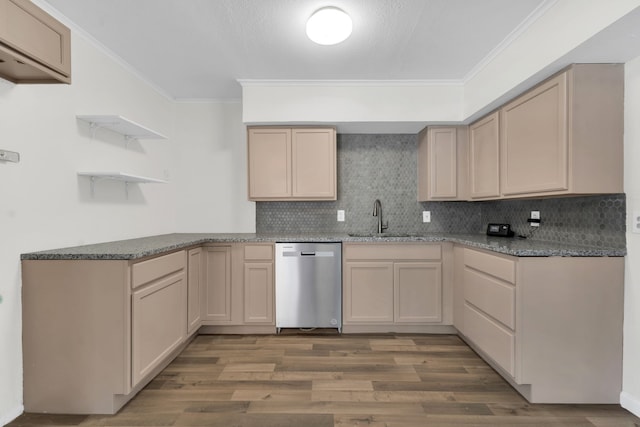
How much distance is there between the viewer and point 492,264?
7.13 ft

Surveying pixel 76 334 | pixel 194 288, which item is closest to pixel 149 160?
pixel 194 288

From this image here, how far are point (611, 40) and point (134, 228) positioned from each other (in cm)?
352

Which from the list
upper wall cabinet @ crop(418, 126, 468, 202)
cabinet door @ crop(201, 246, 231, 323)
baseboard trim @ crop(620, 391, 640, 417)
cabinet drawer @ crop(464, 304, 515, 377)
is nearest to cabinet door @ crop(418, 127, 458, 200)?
upper wall cabinet @ crop(418, 126, 468, 202)

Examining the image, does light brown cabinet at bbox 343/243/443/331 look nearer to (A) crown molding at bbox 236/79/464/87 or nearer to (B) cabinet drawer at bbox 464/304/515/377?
(B) cabinet drawer at bbox 464/304/515/377

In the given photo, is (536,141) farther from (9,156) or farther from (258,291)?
(9,156)

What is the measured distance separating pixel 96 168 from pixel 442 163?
3.03 meters

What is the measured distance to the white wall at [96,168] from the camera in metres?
1.70

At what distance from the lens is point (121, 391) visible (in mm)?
1771

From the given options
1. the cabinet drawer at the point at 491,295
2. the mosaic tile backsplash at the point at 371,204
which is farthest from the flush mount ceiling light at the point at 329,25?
the cabinet drawer at the point at 491,295

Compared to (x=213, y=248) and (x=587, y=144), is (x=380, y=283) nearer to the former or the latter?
(x=213, y=248)

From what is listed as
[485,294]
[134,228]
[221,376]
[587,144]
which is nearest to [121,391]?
[221,376]

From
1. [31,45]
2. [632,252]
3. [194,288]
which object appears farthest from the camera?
[194,288]

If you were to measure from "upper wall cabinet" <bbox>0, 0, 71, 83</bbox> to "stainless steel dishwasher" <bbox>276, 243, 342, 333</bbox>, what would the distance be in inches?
75.9

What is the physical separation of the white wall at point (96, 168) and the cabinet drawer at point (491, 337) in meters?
2.34
